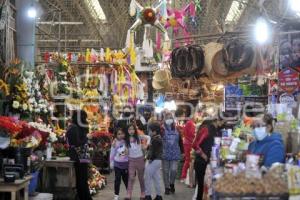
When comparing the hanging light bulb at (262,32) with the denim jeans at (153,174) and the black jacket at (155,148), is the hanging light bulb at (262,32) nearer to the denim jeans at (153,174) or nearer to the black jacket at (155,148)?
the black jacket at (155,148)

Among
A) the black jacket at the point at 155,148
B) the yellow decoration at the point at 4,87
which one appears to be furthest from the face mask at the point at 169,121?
the yellow decoration at the point at 4,87

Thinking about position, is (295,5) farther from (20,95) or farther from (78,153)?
(20,95)

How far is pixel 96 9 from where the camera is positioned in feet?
68.1

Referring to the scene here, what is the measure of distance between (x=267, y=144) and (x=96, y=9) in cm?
1661

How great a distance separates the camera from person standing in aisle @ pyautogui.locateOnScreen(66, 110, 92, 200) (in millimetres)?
7555

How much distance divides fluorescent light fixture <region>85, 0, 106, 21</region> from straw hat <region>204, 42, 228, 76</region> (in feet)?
42.5

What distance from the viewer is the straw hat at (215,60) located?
6.96 meters

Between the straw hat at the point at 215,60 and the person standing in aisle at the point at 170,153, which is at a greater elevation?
the straw hat at the point at 215,60

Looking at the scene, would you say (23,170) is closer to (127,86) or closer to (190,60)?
(190,60)

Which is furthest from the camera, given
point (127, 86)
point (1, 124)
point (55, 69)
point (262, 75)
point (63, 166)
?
point (127, 86)

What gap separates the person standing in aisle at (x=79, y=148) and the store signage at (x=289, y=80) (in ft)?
9.82

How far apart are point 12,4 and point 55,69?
1831 millimetres

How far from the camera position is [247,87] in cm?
1039

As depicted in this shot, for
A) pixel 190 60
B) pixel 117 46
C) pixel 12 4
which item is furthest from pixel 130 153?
pixel 117 46
